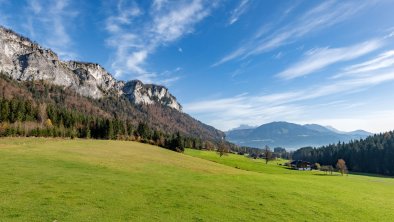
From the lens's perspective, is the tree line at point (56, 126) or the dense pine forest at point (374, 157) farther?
the dense pine forest at point (374, 157)

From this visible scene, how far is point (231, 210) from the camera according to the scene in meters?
25.5

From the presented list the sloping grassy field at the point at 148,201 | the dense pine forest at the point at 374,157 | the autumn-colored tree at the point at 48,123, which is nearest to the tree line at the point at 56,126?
the autumn-colored tree at the point at 48,123

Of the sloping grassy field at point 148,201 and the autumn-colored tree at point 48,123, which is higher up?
the autumn-colored tree at point 48,123

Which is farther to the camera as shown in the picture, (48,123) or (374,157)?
(374,157)

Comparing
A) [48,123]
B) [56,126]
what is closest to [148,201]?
[56,126]

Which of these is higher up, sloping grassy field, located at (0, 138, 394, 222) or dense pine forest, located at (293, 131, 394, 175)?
dense pine forest, located at (293, 131, 394, 175)

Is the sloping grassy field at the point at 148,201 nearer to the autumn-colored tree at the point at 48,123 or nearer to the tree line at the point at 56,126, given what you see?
the tree line at the point at 56,126

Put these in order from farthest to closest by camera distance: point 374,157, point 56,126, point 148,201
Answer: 1. point 374,157
2. point 56,126
3. point 148,201

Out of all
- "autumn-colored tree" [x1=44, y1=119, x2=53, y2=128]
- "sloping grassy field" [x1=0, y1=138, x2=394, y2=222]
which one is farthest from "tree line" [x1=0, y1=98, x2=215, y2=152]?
"sloping grassy field" [x1=0, y1=138, x2=394, y2=222]

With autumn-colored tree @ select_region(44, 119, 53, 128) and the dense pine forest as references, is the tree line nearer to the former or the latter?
autumn-colored tree @ select_region(44, 119, 53, 128)

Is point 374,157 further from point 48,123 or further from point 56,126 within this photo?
point 48,123

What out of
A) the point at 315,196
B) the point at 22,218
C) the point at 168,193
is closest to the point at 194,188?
the point at 168,193

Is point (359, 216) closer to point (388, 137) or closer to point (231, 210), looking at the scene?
point (231, 210)

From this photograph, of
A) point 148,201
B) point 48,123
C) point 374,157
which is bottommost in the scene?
point 148,201
